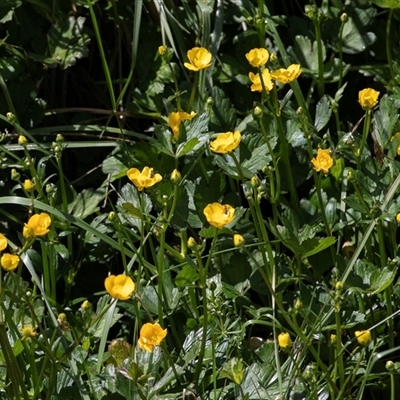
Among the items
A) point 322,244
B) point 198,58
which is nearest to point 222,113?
point 198,58

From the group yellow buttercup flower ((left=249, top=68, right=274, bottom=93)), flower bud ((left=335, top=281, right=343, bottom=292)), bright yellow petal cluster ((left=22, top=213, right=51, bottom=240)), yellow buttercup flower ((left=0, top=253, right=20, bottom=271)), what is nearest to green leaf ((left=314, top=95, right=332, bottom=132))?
yellow buttercup flower ((left=249, top=68, right=274, bottom=93))

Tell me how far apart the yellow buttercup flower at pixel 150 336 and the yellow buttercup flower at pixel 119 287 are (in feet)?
0.24

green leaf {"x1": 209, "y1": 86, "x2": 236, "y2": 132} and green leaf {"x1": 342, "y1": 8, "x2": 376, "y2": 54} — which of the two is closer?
green leaf {"x1": 209, "y1": 86, "x2": 236, "y2": 132}

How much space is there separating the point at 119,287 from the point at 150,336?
4.0 inches

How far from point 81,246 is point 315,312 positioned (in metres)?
0.59

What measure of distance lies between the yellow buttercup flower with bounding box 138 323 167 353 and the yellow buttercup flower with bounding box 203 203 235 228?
201mm

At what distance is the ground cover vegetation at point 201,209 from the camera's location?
1.54 metres

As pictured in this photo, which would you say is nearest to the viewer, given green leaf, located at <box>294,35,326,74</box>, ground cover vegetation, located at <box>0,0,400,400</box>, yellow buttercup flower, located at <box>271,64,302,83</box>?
ground cover vegetation, located at <box>0,0,400,400</box>

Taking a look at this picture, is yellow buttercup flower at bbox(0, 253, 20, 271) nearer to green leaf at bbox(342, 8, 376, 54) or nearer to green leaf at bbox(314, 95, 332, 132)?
green leaf at bbox(314, 95, 332, 132)

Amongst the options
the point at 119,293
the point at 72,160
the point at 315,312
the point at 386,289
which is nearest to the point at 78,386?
the point at 119,293

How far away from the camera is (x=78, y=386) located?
152 cm

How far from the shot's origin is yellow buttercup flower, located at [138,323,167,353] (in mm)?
1438

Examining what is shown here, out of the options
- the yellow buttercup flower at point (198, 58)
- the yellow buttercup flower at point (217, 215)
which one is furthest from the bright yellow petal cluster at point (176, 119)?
the yellow buttercup flower at point (217, 215)

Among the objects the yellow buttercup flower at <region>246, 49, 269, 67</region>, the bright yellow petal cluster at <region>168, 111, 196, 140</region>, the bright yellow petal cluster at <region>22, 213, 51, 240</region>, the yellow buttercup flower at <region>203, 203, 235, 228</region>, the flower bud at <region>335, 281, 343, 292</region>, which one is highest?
the yellow buttercup flower at <region>246, 49, 269, 67</region>
